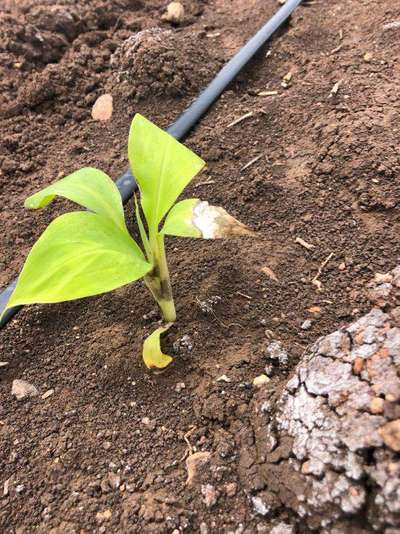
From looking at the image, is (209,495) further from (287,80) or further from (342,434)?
(287,80)

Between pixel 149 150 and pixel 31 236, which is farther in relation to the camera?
pixel 31 236

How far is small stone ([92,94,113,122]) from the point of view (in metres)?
1.73

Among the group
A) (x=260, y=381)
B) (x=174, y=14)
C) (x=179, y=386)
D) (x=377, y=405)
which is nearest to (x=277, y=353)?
(x=260, y=381)

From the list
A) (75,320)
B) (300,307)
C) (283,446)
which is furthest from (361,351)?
(75,320)

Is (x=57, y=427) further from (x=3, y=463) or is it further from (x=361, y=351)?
(x=361, y=351)

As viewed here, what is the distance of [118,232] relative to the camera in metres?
0.96

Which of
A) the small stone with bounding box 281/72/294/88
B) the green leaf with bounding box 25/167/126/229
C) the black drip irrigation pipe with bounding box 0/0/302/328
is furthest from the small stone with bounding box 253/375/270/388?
the small stone with bounding box 281/72/294/88

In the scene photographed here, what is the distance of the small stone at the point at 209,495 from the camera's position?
2.69ft

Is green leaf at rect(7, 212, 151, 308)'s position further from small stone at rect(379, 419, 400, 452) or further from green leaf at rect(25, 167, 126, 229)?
small stone at rect(379, 419, 400, 452)

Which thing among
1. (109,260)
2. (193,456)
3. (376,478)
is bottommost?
(193,456)

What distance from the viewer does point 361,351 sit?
0.78 metres

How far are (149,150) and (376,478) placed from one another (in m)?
0.69

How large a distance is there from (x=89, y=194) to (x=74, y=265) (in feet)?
0.72

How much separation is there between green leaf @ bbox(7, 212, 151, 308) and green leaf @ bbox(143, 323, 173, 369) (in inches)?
8.2
